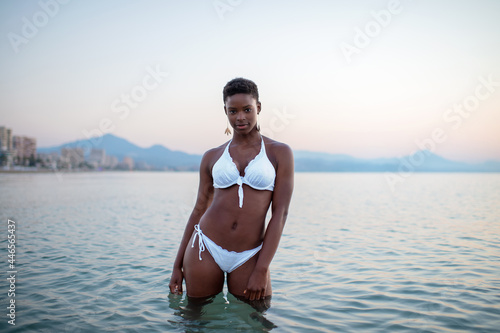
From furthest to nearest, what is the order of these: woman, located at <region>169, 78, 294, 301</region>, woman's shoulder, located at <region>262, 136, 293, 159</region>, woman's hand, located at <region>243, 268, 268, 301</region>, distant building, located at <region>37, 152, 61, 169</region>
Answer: distant building, located at <region>37, 152, 61, 169</region> < woman's shoulder, located at <region>262, 136, 293, 159</region> < woman, located at <region>169, 78, 294, 301</region> < woman's hand, located at <region>243, 268, 268, 301</region>

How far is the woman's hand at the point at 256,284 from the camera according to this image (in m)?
3.50

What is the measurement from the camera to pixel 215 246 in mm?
3771

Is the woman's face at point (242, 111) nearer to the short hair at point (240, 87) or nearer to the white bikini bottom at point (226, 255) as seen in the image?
the short hair at point (240, 87)

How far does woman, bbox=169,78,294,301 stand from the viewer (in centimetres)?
361

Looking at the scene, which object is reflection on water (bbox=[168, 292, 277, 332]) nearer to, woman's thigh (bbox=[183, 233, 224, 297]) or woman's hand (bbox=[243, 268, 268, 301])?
woman's thigh (bbox=[183, 233, 224, 297])

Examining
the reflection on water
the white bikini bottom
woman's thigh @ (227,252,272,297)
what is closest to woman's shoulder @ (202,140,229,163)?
the white bikini bottom

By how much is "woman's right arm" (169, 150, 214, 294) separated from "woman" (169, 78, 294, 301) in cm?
18

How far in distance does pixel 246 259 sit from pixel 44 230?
1188cm

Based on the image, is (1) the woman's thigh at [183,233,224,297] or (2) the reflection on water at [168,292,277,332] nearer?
(1) the woman's thigh at [183,233,224,297]

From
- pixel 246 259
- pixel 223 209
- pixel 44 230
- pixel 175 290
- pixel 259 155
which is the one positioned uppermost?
pixel 259 155

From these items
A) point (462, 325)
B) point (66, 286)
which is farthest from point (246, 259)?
point (66, 286)

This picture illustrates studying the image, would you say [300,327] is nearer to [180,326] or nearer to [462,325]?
[180,326]

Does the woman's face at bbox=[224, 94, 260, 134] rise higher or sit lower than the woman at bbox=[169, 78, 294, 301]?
higher

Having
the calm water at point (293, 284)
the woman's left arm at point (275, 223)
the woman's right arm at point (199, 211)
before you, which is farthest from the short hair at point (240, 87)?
the calm water at point (293, 284)
